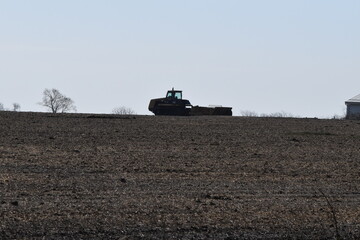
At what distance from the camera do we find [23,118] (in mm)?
42094

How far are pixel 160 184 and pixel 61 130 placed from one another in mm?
15322

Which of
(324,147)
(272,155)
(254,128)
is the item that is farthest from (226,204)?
(254,128)

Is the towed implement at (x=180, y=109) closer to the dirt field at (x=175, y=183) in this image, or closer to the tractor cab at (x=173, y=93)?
the tractor cab at (x=173, y=93)

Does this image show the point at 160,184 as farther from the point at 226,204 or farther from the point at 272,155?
the point at 272,155

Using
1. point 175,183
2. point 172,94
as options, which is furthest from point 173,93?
point 175,183

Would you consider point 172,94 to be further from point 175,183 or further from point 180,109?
point 175,183

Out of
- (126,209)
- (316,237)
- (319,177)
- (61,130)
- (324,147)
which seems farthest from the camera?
(61,130)

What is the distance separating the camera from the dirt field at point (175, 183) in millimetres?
15633

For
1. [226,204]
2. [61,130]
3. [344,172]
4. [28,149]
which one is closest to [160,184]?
[226,204]

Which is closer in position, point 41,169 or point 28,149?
point 41,169

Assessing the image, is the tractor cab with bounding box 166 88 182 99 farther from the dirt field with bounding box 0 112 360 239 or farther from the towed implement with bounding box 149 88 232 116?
the dirt field with bounding box 0 112 360 239

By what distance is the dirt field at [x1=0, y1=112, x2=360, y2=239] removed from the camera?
15.6 meters

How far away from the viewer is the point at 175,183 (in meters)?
21.2

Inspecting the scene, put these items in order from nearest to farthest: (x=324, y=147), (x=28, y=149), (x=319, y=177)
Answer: (x=319, y=177), (x=28, y=149), (x=324, y=147)
